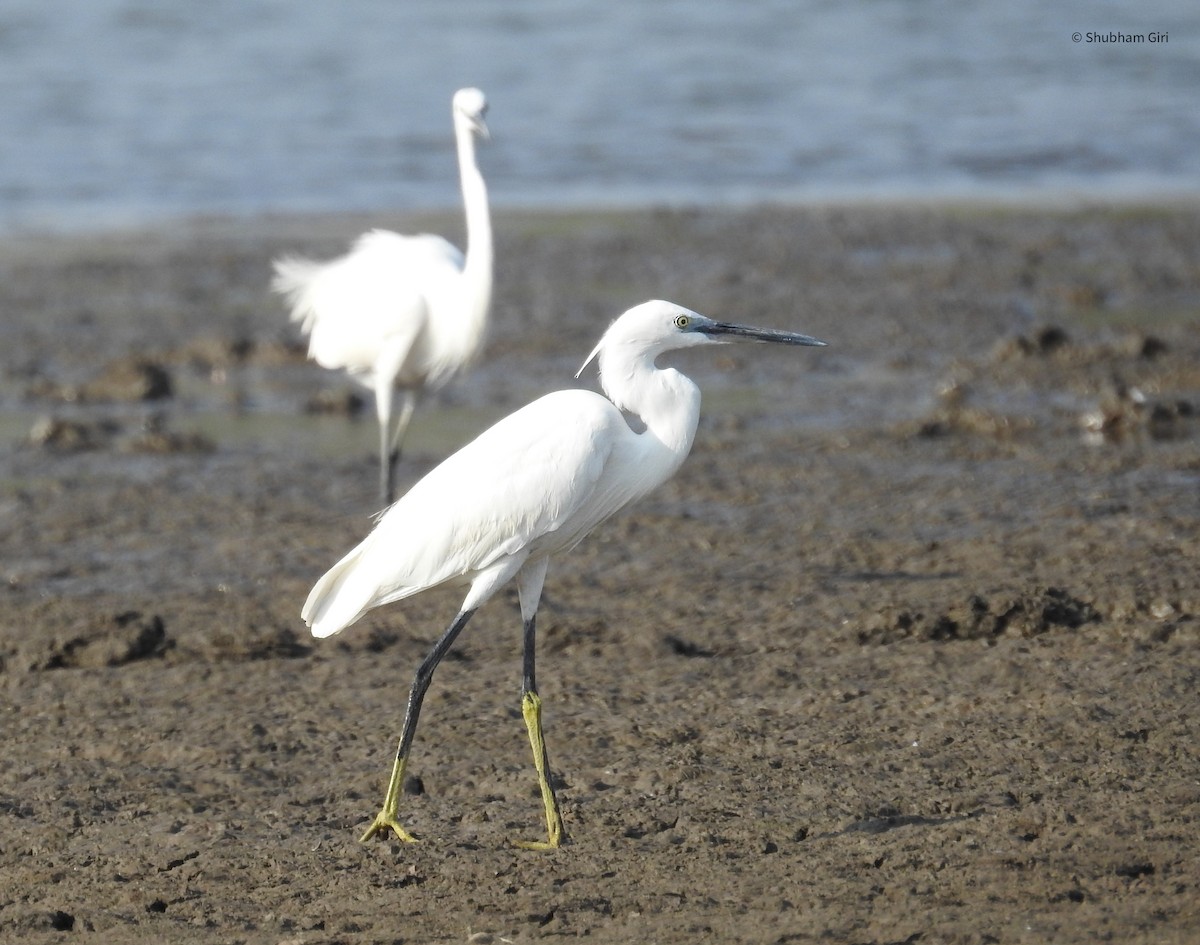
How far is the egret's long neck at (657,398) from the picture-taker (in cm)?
448

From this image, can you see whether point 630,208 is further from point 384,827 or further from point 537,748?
point 384,827

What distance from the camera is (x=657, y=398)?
448cm

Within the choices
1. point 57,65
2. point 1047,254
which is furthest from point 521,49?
point 1047,254

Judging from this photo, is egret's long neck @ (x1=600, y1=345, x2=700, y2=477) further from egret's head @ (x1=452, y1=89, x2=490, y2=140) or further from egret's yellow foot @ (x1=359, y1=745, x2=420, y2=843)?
egret's head @ (x1=452, y1=89, x2=490, y2=140)

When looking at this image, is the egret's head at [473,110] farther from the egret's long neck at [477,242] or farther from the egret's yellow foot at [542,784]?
the egret's yellow foot at [542,784]

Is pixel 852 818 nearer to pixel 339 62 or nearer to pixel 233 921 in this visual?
pixel 233 921

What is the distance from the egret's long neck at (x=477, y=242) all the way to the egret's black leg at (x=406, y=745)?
354 cm

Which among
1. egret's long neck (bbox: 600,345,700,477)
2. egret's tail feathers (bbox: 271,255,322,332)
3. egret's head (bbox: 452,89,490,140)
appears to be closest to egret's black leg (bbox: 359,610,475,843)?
egret's long neck (bbox: 600,345,700,477)

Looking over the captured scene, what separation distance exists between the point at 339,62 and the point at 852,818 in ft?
68.4

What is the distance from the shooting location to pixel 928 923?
3.64 metres

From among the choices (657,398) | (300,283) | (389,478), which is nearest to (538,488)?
(657,398)

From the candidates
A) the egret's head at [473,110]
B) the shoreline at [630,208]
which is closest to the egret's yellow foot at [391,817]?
the egret's head at [473,110]

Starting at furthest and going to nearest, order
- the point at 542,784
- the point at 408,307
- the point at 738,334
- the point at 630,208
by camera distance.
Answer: the point at 630,208
the point at 408,307
the point at 738,334
the point at 542,784

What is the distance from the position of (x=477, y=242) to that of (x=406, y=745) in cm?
379
